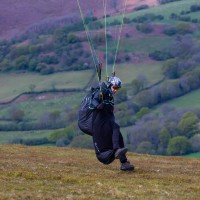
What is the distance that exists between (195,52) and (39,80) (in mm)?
19461

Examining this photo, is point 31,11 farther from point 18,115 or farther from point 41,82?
point 18,115

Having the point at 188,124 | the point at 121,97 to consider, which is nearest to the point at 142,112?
the point at 121,97

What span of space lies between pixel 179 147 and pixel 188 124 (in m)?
9.20

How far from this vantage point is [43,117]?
66.2 meters

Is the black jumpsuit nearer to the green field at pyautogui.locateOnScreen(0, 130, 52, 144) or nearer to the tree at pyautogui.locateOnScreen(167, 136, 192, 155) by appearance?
the tree at pyautogui.locateOnScreen(167, 136, 192, 155)

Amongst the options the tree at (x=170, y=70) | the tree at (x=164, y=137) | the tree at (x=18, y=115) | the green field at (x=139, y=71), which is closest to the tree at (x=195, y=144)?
the tree at (x=164, y=137)

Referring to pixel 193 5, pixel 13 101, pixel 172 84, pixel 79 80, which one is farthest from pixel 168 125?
pixel 193 5

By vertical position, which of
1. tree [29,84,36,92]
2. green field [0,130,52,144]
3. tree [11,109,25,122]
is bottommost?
green field [0,130,52,144]

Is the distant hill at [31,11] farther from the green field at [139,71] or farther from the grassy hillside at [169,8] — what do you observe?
the green field at [139,71]

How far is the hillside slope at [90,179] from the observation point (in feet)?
37.3

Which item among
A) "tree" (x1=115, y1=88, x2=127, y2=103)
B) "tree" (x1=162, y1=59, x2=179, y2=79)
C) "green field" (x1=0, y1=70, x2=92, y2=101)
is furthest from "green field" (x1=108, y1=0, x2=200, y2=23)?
"tree" (x1=115, y1=88, x2=127, y2=103)

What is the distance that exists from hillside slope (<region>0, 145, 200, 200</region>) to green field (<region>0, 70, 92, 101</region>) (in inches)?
2136

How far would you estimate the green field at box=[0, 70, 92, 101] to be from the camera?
73.8 metres

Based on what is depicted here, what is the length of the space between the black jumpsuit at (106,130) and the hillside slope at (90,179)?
1.30ft
